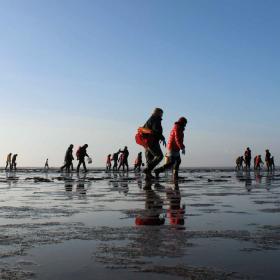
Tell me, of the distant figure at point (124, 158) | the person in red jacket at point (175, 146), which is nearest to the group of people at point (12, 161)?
the distant figure at point (124, 158)

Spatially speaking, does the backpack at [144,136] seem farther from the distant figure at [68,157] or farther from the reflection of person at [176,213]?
the distant figure at [68,157]

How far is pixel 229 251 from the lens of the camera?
323 cm

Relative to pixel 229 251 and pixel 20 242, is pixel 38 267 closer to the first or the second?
pixel 20 242

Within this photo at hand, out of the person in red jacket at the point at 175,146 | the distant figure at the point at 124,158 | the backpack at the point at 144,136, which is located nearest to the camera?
the backpack at the point at 144,136

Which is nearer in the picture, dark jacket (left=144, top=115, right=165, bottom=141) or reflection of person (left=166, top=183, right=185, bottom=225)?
reflection of person (left=166, top=183, right=185, bottom=225)

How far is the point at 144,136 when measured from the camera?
45.7ft

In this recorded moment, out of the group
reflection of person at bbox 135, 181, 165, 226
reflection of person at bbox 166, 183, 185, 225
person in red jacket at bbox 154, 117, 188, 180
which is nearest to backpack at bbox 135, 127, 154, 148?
person in red jacket at bbox 154, 117, 188, 180

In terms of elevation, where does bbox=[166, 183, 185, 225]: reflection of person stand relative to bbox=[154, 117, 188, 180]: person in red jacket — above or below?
below

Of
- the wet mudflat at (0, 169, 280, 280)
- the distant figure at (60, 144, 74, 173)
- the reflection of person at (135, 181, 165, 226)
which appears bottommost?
the wet mudflat at (0, 169, 280, 280)

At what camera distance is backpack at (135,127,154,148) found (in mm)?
13867

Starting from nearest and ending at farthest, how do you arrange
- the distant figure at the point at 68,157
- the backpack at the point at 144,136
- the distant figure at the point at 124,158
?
the backpack at the point at 144,136
the distant figure at the point at 68,157
the distant figure at the point at 124,158

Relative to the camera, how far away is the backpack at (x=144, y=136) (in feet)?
45.5

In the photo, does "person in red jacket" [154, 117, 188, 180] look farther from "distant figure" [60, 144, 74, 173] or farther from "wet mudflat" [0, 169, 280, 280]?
"distant figure" [60, 144, 74, 173]

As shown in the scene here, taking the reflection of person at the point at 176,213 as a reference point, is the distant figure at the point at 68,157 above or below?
above
